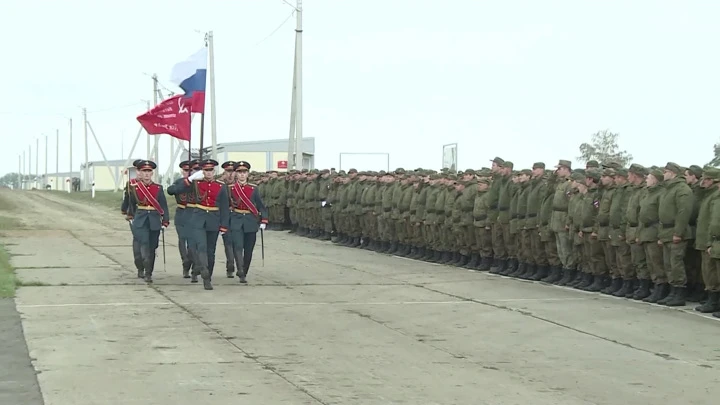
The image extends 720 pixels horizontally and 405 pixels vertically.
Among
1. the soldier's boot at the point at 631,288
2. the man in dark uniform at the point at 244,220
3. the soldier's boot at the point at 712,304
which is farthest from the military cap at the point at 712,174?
the man in dark uniform at the point at 244,220

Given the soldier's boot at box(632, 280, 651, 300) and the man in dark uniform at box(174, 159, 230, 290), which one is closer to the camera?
the soldier's boot at box(632, 280, 651, 300)

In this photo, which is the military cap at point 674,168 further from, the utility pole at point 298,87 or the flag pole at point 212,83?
the flag pole at point 212,83

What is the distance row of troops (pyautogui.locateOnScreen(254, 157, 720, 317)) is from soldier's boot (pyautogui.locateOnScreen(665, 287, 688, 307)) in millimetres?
16

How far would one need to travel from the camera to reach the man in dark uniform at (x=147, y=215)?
17953 millimetres

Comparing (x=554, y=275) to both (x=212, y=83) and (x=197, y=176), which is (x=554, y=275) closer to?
(x=197, y=176)

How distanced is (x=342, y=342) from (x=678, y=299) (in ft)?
20.3

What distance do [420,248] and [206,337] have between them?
44.9 feet

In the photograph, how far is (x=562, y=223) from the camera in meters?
18.9

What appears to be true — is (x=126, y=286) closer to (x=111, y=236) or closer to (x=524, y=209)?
(x=524, y=209)

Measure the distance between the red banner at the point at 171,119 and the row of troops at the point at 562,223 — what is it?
15.5 feet

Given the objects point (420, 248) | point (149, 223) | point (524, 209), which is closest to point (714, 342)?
point (524, 209)

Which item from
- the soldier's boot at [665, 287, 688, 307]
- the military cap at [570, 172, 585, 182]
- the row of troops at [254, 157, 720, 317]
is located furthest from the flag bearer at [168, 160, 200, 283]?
the soldier's boot at [665, 287, 688, 307]

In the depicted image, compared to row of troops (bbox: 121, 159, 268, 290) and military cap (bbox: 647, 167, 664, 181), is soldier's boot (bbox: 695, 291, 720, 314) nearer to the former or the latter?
military cap (bbox: 647, 167, 664, 181)

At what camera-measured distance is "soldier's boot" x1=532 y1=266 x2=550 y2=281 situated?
1986 cm
